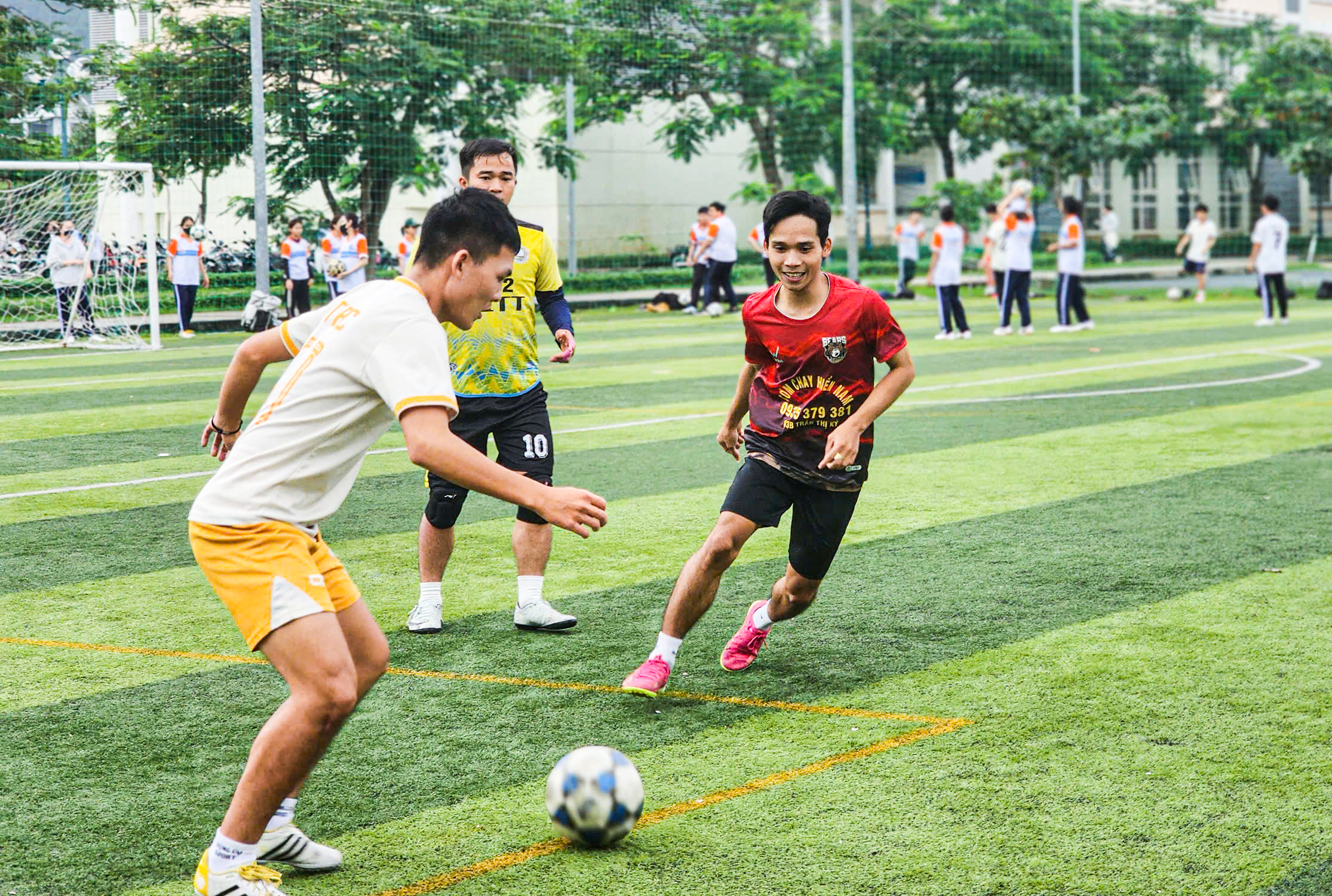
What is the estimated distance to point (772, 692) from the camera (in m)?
5.46

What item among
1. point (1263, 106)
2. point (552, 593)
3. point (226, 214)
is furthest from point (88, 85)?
point (1263, 106)

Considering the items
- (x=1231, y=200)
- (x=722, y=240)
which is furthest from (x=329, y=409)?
(x=1231, y=200)

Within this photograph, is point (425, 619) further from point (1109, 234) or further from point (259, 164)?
point (1109, 234)

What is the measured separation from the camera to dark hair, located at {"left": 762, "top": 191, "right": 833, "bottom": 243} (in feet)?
17.6

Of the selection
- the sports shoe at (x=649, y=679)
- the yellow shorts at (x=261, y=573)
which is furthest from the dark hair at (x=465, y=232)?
the sports shoe at (x=649, y=679)

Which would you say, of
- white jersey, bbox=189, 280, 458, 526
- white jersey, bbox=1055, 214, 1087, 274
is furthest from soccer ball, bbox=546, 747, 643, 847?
white jersey, bbox=1055, 214, 1087, 274

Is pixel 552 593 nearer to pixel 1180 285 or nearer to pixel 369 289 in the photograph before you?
pixel 369 289

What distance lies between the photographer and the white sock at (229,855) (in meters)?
3.47

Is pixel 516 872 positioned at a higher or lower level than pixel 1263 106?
lower

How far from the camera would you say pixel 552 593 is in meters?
7.09

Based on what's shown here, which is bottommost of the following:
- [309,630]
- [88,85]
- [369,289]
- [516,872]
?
[516,872]

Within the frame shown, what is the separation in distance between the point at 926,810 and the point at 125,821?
89.7 inches

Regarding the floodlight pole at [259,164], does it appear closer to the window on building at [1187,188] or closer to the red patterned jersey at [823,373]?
the red patterned jersey at [823,373]

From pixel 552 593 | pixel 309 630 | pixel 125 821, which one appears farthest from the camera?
pixel 552 593
